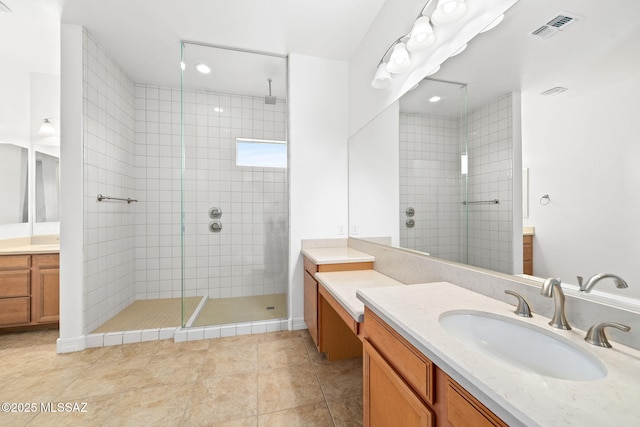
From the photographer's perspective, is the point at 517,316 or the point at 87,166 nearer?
the point at 517,316

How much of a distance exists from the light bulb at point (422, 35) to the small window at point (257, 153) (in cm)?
154

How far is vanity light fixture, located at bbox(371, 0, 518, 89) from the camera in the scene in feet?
3.67

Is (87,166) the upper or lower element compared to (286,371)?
upper

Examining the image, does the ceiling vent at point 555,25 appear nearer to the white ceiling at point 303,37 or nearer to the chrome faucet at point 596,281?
the white ceiling at point 303,37

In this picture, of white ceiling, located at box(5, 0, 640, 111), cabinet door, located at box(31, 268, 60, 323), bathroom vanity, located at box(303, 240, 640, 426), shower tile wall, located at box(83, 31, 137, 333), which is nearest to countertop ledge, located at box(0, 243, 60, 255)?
cabinet door, located at box(31, 268, 60, 323)

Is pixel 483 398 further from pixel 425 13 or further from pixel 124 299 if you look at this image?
pixel 124 299

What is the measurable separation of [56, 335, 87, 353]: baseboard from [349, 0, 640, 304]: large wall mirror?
2914 millimetres

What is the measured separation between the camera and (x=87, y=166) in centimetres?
219

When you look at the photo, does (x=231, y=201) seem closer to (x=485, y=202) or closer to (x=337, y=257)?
(x=337, y=257)

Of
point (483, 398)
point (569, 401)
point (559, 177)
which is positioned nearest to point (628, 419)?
point (569, 401)

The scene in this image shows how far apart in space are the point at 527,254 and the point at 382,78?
155cm

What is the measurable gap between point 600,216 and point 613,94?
1.14 ft

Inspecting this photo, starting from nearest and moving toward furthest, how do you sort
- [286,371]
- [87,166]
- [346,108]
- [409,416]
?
[409,416], [286,371], [87,166], [346,108]

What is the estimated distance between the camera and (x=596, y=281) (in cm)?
73
